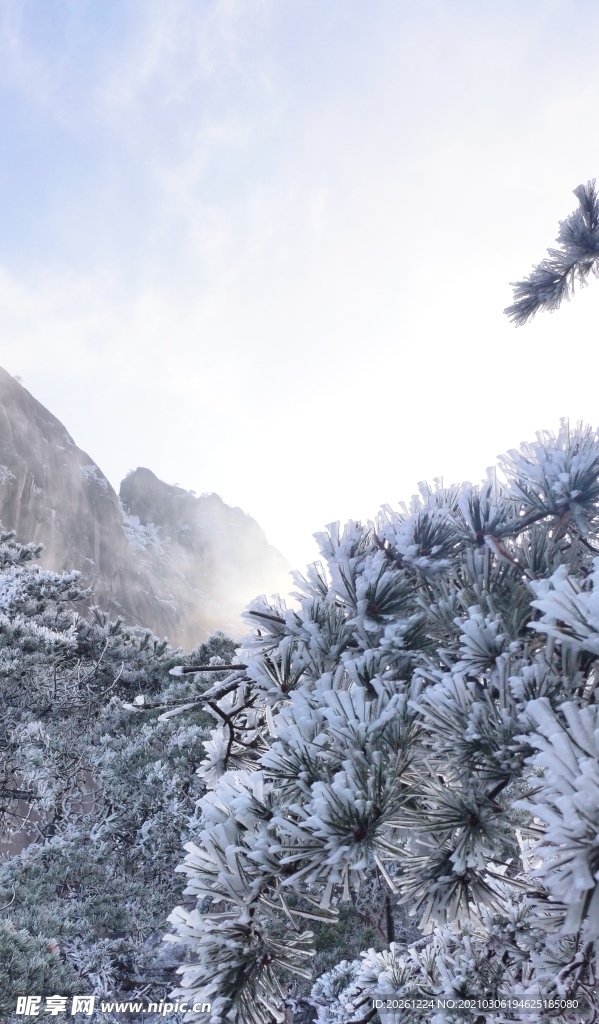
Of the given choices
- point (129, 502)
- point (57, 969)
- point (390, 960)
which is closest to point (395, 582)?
point (390, 960)

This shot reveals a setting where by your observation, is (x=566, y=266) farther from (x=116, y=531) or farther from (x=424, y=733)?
(x=116, y=531)

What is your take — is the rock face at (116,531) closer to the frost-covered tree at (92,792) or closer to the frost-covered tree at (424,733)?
the frost-covered tree at (92,792)

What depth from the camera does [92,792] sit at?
7973 millimetres

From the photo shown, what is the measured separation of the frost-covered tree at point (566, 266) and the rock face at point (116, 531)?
81.7ft

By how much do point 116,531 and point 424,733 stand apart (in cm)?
4763

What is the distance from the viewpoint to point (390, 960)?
7.63 feet

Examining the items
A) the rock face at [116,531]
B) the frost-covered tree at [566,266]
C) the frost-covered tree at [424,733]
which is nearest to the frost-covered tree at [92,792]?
the frost-covered tree at [424,733]

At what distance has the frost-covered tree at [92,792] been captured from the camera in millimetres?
5629

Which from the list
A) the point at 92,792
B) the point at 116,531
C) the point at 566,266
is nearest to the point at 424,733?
the point at 566,266

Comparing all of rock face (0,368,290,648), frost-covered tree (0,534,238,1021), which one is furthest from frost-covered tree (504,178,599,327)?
rock face (0,368,290,648)

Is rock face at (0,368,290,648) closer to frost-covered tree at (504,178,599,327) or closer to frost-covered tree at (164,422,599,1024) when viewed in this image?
frost-covered tree at (504,178,599,327)

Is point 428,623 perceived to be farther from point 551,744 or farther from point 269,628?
point 551,744

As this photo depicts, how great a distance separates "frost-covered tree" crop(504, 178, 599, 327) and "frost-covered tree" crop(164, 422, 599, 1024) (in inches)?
76.3

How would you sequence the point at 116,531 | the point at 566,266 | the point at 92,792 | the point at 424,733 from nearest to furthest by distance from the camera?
the point at 424,733 → the point at 566,266 → the point at 92,792 → the point at 116,531
